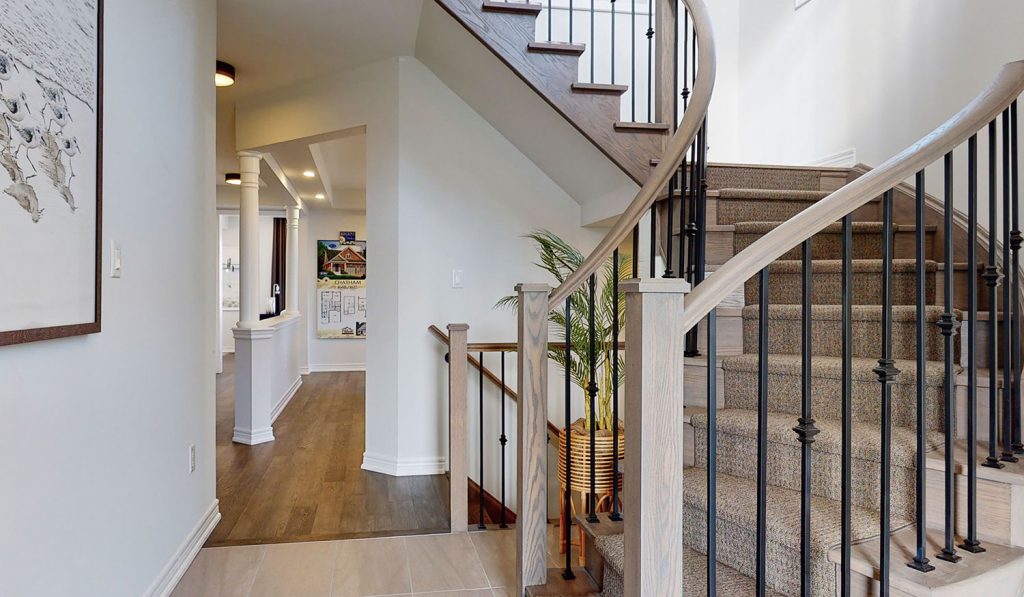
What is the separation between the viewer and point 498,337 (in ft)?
12.5

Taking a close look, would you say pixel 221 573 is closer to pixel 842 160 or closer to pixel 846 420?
pixel 846 420

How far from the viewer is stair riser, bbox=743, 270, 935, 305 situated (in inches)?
82.0

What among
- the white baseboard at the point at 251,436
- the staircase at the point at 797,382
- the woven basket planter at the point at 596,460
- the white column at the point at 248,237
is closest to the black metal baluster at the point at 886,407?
the staircase at the point at 797,382

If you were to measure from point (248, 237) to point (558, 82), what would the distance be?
3028 mm

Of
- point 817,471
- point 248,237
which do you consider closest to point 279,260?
point 248,237

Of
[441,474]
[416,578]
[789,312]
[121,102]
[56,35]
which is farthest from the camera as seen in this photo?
[441,474]

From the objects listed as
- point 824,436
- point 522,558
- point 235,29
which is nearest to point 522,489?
point 522,558

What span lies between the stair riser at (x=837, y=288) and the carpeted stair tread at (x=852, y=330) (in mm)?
103

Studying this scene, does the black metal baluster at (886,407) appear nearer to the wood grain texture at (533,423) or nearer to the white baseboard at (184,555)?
the wood grain texture at (533,423)

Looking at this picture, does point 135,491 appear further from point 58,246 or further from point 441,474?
point 441,474

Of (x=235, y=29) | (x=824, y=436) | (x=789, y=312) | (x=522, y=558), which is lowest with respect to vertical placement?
(x=522, y=558)

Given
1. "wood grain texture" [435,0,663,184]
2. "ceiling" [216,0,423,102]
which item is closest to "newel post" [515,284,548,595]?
"wood grain texture" [435,0,663,184]

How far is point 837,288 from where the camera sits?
7.25 ft

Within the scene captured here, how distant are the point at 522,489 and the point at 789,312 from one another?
3.62 ft
